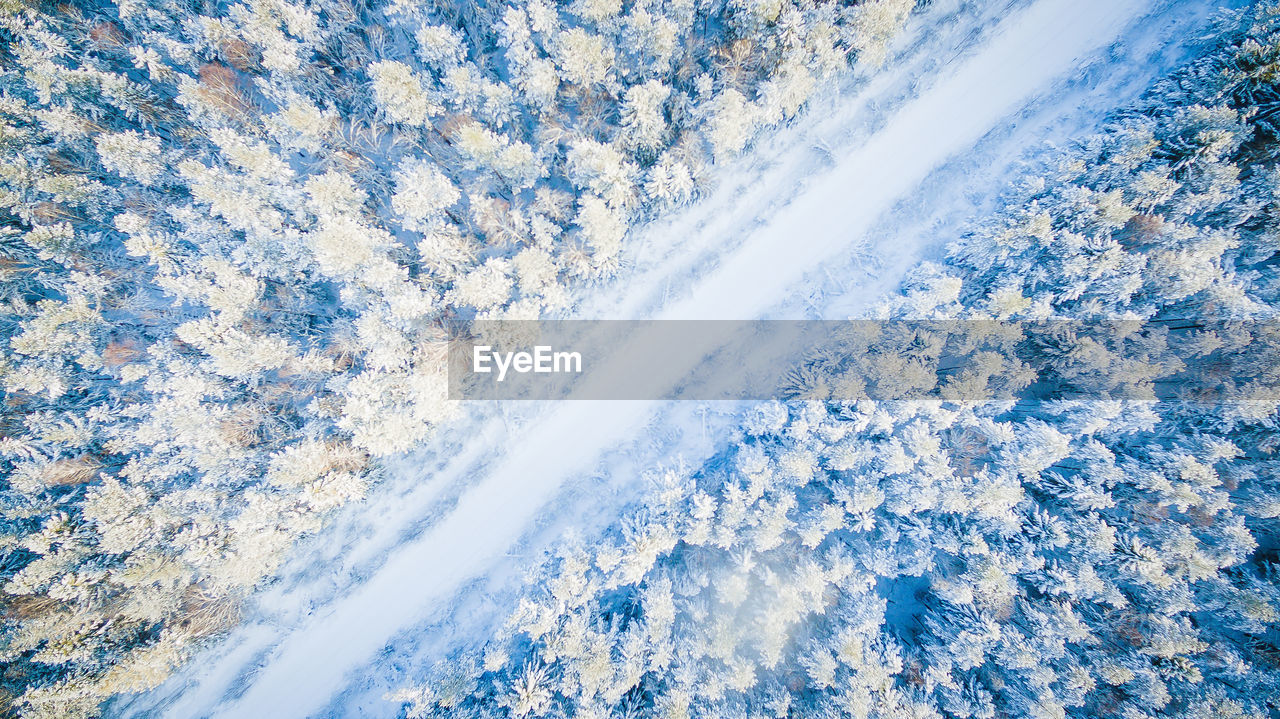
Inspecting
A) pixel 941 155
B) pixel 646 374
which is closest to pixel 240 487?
pixel 646 374

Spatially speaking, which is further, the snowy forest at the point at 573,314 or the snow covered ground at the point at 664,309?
the snow covered ground at the point at 664,309

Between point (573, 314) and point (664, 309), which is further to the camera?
point (664, 309)

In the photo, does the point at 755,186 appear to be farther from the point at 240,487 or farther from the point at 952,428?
the point at 240,487

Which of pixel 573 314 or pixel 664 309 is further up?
pixel 573 314

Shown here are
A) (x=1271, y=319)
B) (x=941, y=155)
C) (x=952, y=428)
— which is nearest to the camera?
(x=1271, y=319)
